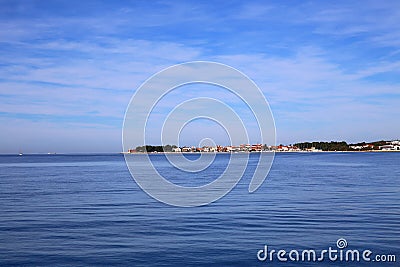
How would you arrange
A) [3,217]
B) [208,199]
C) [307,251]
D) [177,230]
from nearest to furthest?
1. [307,251]
2. [177,230]
3. [3,217]
4. [208,199]

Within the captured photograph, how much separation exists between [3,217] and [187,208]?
1112 cm

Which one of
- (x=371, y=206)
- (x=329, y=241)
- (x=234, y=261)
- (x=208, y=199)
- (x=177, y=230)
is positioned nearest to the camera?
(x=234, y=261)

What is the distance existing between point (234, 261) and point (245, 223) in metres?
7.29

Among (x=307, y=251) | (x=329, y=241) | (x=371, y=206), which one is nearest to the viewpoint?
(x=307, y=251)

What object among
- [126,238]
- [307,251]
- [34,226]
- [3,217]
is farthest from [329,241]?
[3,217]

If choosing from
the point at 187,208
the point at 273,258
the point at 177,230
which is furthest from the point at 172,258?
the point at 187,208

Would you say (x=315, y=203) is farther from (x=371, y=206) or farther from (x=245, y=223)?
(x=245, y=223)

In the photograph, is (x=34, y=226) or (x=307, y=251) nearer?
(x=307, y=251)

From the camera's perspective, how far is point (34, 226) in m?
23.5

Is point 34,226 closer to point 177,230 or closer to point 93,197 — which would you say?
point 177,230

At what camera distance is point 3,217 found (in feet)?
87.4

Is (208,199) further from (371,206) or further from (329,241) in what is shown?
(329,241)

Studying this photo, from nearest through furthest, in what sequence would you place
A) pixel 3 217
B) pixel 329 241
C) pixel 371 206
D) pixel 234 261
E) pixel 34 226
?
pixel 234 261 → pixel 329 241 → pixel 34 226 → pixel 3 217 → pixel 371 206

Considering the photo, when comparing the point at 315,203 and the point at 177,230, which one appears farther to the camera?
the point at 315,203
